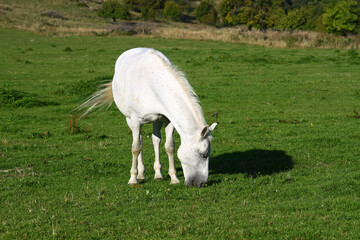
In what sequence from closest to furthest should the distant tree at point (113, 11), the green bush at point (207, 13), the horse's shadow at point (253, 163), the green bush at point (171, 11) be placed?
the horse's shadow at point (253, 163) < the distant tree at point (113, 11) < the green bush at point (171, 11) < the green bush at point (207, 13)

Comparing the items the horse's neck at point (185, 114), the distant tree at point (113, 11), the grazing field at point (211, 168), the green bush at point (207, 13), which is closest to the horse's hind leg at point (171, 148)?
the grazing field at point (211, 168)

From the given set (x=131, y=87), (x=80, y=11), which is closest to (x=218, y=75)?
(x=131, y=87)

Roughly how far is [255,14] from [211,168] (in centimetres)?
5248

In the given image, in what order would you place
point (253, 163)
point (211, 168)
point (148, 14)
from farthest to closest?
point (148, 14) < point (253, 163) < point (211, 168)

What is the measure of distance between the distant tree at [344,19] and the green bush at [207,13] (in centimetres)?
4169

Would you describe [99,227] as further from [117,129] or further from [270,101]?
[270,101]

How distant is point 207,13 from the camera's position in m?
85.4

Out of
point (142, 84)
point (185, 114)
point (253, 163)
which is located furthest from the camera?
point (253, 163)

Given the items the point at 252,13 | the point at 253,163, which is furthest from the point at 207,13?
the point at 253,163

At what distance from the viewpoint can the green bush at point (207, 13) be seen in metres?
84.0

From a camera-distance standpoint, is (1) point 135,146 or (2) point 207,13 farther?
(2) point 207,13

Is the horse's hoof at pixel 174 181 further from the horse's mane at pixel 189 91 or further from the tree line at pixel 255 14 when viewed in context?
the tree line at pixel 255 14

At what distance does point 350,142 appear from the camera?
402 inches

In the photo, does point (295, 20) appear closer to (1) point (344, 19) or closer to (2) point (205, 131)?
(1) point (344, 19)
